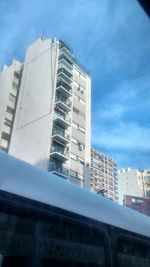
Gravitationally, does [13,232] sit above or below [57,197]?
below

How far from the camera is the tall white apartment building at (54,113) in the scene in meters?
30.4

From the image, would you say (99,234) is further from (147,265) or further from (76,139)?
(76,139)

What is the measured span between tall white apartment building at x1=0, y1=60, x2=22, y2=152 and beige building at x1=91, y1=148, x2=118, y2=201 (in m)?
52.3

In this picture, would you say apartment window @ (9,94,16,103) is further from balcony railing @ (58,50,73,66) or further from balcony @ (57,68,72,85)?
balcony railing @ (58,50,73,66)

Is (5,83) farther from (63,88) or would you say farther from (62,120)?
(62,120)

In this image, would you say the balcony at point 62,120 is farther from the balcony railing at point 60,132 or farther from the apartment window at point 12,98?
the apartment window at point 12,98

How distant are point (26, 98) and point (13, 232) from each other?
3401 cm

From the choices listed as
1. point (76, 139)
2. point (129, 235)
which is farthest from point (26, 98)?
point (129, 235)

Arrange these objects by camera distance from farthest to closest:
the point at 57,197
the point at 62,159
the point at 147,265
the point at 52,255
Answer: the point at 62,159
the point at 147,265
the point at 57,197
the point at 52,255

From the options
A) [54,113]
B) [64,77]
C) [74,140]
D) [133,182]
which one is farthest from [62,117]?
[133,182]

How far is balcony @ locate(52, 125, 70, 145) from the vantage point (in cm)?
3073

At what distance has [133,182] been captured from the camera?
248 ft

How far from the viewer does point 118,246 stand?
302cm

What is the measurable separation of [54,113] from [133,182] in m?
47.7
